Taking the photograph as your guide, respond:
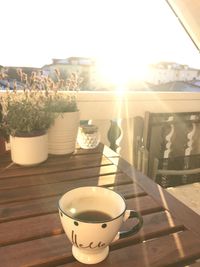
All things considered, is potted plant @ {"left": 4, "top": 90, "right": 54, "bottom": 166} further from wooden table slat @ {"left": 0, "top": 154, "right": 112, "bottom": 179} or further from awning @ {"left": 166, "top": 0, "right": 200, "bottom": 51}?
awning @ {"left": 166, "top": 0, "right": 200, "bottom": 51}

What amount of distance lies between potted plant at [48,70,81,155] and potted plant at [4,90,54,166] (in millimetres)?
70

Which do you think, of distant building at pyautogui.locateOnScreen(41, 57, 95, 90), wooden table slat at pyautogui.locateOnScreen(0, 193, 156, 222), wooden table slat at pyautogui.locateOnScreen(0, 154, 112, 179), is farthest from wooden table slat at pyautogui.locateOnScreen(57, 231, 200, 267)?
distant building at pyautogui.locateOnScreen(41, 57, 95, 90)

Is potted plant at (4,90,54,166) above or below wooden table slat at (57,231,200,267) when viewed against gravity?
above

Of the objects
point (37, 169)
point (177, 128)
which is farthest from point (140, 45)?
point (37, 169)

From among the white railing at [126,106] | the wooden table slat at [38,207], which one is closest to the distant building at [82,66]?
the white railing at [126,106]

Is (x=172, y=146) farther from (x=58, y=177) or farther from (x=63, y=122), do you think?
(x=58, y=177)

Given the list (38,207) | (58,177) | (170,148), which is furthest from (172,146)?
(38,207)

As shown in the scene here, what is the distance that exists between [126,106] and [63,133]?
885 millimetres

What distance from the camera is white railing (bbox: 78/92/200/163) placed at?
1.99m

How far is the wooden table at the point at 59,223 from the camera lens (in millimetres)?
664

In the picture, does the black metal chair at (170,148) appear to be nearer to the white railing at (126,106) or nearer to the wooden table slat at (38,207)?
the white railing at (126,106)

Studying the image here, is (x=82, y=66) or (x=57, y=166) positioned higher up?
(x=82, y=66)

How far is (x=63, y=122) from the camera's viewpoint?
1311 mm

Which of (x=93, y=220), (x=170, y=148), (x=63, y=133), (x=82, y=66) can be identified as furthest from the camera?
(x=170, y=148)
